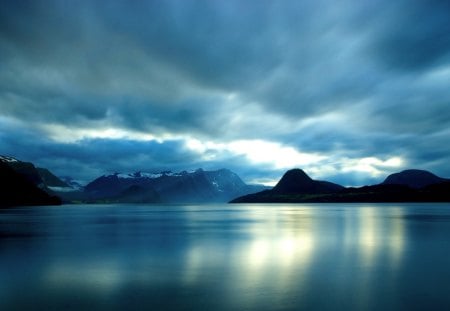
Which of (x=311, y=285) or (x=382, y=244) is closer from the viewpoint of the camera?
(x=311, y=285)

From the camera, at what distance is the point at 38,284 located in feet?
103

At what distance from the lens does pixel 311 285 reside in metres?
30.9

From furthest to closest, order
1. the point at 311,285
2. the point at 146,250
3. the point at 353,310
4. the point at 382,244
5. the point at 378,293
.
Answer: the point at 382,244 → the point at 146,250 → the point at 311,285 → the point at 378,293 → the point at 353,310

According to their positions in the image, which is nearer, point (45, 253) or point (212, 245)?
point (45, 253)

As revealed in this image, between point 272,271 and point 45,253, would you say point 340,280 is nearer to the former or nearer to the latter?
point 272,271

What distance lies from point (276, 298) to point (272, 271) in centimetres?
1054

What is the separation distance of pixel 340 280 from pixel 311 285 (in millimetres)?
3602

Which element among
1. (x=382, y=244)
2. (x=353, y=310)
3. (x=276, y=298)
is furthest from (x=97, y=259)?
(x=382, y=244)

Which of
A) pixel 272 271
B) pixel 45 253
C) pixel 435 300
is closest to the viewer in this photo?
pixel 435 300

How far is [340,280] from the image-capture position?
32875 mm

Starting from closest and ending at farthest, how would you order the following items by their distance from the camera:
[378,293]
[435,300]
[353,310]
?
[353,310] → [435,300] → [378,293]

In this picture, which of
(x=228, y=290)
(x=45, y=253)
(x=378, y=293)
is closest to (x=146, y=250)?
(x=45, y=253)

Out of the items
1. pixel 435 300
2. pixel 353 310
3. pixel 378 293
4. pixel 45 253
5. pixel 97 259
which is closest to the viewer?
pixel 353 310

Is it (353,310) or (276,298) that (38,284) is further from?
(353,310)
